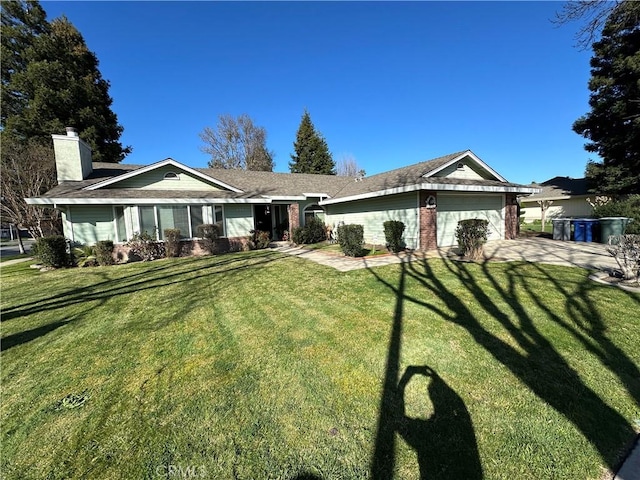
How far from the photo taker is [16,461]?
2.30 meters

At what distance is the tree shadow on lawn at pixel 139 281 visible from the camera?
6236 mm

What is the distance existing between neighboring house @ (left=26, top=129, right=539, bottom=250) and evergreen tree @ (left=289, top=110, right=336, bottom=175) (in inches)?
880

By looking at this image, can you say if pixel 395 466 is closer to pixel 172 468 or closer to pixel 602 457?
pixel 602 457

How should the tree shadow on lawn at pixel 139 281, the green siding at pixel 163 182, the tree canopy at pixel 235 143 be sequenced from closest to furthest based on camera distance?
the tree shadow on lawn at pixel 139 281
the green siding at pixel 163 182
the tree canopy at pixel 235 143

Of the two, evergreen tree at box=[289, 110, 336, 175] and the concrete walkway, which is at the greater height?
evergreen tree at box=[289, 110, 336, 175]

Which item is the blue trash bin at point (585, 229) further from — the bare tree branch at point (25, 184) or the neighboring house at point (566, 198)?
the bare tree branch at point (25, 184)

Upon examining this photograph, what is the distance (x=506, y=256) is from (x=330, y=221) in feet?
36.6

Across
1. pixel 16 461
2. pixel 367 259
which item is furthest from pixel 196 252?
pixel 16 461

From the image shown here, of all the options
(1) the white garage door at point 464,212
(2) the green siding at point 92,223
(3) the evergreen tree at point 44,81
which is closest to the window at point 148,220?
(2) the green siding at point 92,223

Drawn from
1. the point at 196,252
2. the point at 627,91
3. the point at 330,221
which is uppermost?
the point at 627,91

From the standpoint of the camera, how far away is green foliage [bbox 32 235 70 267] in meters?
10.3

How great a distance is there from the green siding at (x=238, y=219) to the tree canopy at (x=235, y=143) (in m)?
21.2

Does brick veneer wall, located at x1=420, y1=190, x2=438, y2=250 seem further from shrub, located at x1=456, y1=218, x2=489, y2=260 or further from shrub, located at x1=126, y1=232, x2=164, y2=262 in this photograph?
shrub, located at x1=126, y1=232, x2=164, y2=262

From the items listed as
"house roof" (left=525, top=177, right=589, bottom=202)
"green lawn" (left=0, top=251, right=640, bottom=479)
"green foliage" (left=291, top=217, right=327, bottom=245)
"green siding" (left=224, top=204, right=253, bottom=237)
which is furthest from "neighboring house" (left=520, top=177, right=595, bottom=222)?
"green lawn" (left=0, top=251, right=640, bottom=479)
